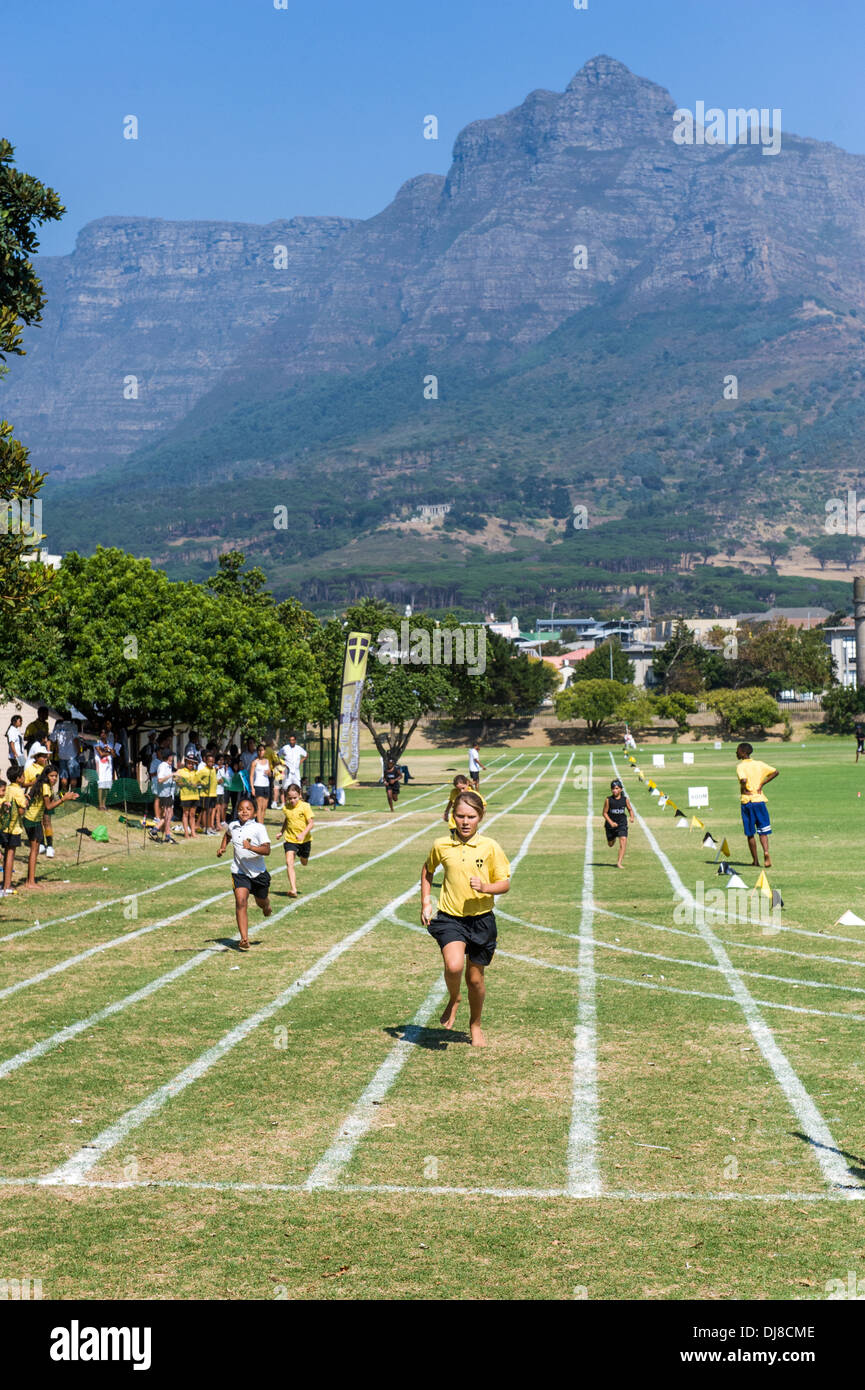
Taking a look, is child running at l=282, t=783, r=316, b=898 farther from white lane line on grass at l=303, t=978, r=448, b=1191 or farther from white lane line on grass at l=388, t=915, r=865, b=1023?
white lane line on grass at l=303, t=978, r=448, b=1191

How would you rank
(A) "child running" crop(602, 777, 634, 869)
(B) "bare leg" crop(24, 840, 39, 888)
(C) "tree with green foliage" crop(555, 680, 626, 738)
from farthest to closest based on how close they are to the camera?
(C) "tree with green foliage" crop(555, 680, 626, 738) < (A) "child running" crop(602, 777, 634, 869) < (B) "bare leg" crop(24, 840, 39, 888)

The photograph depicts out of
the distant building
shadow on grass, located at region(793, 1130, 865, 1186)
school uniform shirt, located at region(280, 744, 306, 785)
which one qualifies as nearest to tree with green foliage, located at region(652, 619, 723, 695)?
the distant building

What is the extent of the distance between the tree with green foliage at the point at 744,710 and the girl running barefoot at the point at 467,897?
4020 inches

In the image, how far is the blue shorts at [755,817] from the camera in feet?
72.7

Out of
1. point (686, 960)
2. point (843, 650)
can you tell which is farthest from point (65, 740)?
point (843, 650)

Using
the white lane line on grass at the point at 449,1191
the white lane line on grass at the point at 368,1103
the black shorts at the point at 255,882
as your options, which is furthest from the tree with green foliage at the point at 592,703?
the white lane line on grass at the point at 449,1191

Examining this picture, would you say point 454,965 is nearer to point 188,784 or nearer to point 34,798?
point 34,798

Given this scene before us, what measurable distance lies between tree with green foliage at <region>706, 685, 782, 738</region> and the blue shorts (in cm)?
8961

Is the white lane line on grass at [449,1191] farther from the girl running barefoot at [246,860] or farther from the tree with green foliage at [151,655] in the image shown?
the tree with green foliage at [151,655]

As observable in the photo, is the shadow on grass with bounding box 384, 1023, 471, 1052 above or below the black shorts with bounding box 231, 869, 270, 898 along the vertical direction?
below

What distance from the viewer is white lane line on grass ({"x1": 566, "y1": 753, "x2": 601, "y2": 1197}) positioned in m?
7.92

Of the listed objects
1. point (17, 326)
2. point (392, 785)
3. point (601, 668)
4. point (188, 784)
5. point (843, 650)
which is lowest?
point (392, 785)

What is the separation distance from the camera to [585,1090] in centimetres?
974

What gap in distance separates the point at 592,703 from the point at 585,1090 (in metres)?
105
